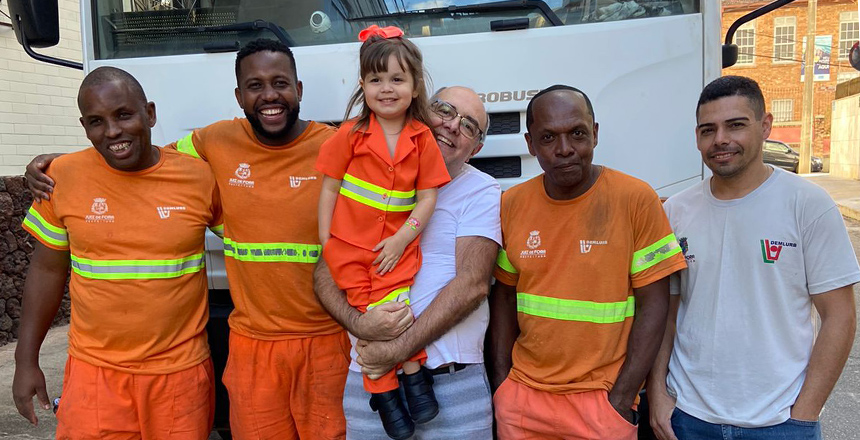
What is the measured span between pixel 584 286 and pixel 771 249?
57 cm

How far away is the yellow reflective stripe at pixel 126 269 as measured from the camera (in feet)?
Result: 7.98

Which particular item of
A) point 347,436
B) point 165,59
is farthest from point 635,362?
point 165,59

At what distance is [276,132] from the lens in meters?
2.49

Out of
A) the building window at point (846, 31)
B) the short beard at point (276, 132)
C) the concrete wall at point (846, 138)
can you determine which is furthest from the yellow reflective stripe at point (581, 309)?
the building window at point (846, 31)

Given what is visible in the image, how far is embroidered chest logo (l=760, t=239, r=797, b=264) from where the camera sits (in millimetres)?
2035

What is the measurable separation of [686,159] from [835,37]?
35.0 m

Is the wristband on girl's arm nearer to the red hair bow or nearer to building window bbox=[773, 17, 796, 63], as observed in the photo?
the red hair bow

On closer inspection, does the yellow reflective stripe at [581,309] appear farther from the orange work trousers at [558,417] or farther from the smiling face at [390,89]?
the smiling face at [390,89]

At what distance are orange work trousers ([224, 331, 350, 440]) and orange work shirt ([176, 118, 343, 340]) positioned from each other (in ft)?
0.19

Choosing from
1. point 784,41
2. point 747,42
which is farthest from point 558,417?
point 784,41

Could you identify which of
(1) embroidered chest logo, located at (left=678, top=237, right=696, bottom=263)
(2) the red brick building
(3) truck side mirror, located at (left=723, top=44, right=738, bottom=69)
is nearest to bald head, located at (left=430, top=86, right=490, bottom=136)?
(1) embroidered chest logo, located at (left=678, top=237, right=696, bottom=263)

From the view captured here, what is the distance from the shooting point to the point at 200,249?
2.59m

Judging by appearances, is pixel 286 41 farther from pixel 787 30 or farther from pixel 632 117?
pixel 787 30

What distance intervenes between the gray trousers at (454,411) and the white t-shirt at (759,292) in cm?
65
